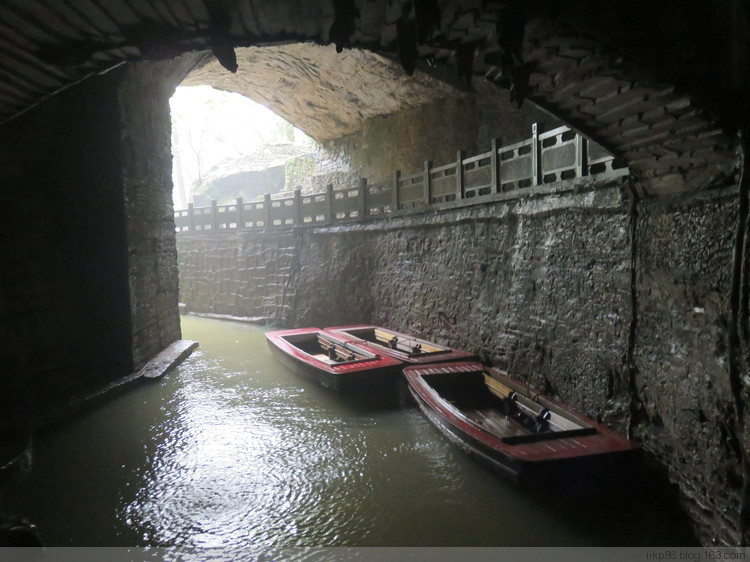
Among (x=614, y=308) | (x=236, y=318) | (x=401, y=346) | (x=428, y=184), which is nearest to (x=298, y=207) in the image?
(x=236, y=318)

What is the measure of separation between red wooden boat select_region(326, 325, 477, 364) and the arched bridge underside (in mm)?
5033

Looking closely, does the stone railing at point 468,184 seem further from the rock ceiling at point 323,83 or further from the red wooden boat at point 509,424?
the red wooden boat at point 509,424

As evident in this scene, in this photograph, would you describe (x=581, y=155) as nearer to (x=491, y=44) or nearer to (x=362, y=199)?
(x=491, y=44)

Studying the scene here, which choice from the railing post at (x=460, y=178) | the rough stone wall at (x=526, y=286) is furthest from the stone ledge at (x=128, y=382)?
the railing post at (x=460, y=178)

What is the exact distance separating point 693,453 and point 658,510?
80 centimetres

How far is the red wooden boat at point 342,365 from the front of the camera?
25.2 feet

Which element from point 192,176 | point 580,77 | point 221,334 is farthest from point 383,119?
point 192,176

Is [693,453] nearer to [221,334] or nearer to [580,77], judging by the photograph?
[580,77]

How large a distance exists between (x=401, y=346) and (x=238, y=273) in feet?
31.5

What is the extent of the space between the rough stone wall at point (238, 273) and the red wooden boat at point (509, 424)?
857 cm

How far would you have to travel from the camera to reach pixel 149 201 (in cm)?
971

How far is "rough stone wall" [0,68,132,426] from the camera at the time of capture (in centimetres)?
635

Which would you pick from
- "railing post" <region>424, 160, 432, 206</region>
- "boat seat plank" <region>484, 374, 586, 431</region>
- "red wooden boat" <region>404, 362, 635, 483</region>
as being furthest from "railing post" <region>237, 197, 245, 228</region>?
"boat seat plank" <region>484, 374, 586, 431</region>

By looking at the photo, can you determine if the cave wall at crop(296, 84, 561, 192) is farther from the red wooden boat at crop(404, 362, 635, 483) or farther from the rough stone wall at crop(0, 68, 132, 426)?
the rough stone wall at crop(0, 68, 132, 426)
